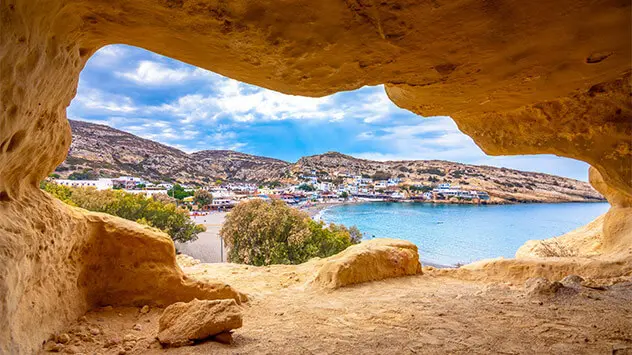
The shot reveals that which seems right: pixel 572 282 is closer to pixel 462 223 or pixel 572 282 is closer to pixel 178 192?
pixel 178 192

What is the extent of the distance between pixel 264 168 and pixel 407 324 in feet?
129

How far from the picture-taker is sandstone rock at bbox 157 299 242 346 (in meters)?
3.53

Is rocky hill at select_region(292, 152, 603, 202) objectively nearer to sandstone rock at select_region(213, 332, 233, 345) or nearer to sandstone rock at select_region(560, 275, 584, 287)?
sandstone rock at select_region(560, 275, 584, 287)

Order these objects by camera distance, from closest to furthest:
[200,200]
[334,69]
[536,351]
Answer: [536,351] → [334,69] → [200,200]

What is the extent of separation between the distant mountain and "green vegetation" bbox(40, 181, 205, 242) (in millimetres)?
12097

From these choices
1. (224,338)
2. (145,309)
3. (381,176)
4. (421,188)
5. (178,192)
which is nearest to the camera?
(224,338)

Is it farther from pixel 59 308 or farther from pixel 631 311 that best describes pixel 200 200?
pixel 631 311

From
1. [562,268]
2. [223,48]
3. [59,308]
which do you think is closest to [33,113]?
[223,48]

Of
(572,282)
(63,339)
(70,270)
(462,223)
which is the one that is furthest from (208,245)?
(462,223)

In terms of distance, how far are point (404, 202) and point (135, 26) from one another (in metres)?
40.8

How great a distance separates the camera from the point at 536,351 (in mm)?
3350

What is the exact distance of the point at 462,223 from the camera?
33.0m

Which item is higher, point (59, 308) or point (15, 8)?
point (15, 8)

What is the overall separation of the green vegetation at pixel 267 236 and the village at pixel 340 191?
48.3 feet
